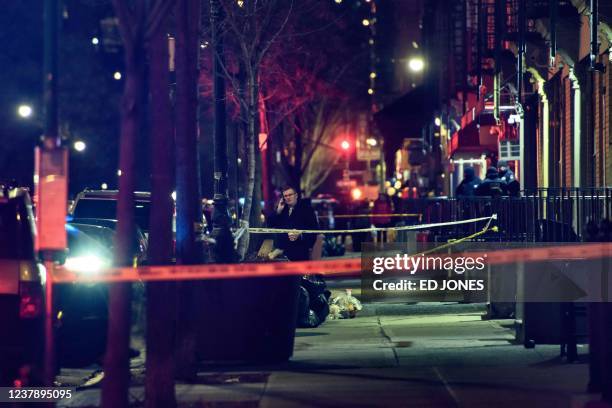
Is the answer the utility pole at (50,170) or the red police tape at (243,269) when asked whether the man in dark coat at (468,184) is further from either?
the utility pole at (50,170)

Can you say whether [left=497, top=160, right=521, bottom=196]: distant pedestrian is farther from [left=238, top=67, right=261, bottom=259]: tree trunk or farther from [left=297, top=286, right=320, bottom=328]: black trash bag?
[left=238, top=67, right=261, bottom=259]: tree trunk

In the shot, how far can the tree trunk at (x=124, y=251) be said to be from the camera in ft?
29.1

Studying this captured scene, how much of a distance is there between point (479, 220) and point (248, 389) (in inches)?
352

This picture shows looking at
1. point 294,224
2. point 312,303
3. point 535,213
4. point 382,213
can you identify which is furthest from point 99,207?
point 382,213

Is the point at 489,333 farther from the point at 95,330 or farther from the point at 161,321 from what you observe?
the point at 161,321

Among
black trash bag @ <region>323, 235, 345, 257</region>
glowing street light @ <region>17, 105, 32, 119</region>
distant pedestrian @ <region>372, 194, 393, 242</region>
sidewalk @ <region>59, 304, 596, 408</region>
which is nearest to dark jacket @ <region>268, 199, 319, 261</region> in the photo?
sidewalk @ <region>59, 304, 596, 408</region>

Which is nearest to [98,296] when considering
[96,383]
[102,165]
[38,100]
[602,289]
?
[96,383]

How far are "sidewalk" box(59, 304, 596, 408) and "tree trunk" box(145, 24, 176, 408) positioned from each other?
68 centimetres

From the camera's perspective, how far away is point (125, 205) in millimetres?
8969

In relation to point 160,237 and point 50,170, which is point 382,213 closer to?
point 160,237

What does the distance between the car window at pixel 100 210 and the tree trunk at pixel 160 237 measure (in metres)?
10.7

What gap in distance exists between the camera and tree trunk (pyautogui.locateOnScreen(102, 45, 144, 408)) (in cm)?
886

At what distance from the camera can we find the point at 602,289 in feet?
34.4

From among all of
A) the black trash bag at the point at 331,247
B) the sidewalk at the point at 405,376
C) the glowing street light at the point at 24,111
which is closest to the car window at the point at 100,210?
the sidewalk at the point at 405,376
